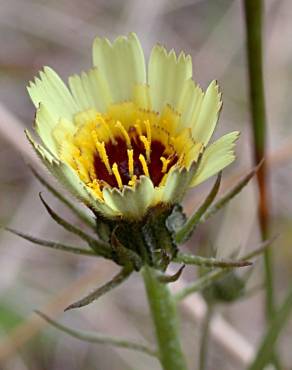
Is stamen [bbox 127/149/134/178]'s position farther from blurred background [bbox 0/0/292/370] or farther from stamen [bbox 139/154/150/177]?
blurred background [bbox 0/0/292/370]

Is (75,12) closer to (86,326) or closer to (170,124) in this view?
(86,326)

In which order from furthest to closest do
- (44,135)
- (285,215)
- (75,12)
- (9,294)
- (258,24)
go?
(75,12), (285,215), (9,294), (258,24), (44,135)

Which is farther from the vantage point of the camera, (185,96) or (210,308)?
(210,308)

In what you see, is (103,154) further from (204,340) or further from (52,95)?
(204,340)

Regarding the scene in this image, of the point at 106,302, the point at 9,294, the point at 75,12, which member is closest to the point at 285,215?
the point at 106,302

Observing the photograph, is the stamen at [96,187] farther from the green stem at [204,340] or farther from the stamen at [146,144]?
the green stem at [204,340]

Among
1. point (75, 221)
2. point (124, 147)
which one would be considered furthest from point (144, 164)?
point (75, 221)
